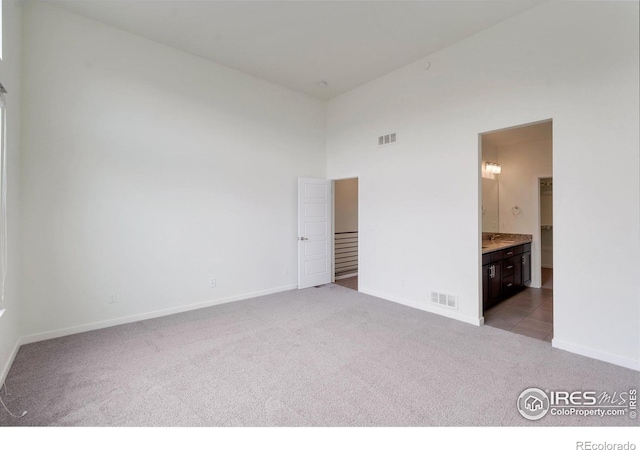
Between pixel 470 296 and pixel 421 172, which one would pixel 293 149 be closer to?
pixel 421 172

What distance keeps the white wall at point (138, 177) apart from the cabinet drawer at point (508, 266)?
11.7 ft

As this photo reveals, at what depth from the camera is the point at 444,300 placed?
3928 mm

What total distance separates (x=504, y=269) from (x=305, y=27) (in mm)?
4397

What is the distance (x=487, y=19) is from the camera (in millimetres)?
3307

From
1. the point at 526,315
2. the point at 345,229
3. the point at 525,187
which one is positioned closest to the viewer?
the point at 526,315

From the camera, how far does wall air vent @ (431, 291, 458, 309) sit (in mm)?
3822

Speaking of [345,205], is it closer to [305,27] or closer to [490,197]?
[490,197]

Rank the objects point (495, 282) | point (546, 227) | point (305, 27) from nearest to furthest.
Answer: point (305, 27)
point (495, 282)
point (546, 227)

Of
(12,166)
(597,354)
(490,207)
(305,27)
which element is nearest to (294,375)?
(597,354)

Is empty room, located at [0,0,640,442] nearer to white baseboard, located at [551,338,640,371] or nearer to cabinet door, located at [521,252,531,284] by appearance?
white baseboard, located at [551,338,640,371]

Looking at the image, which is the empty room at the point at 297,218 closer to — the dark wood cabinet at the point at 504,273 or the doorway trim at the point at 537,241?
the dark wood cabinet at the point at 504,273

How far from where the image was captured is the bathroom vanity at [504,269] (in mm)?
4137

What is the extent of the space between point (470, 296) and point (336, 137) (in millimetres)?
3511

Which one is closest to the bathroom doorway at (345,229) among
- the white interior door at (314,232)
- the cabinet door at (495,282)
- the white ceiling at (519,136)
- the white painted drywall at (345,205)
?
the white painted drywall at (345,205)
